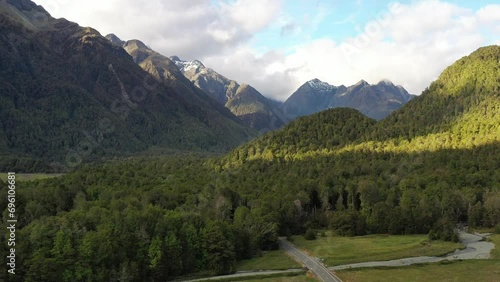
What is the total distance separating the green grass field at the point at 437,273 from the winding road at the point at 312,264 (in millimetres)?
2672

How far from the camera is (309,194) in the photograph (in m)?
184

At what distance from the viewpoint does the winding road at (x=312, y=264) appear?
4080 inches

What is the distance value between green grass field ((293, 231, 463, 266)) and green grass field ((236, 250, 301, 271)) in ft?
29.0

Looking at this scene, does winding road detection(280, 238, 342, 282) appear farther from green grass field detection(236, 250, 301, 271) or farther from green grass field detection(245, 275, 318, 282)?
green grass field detection(236, 250, 301, 271)

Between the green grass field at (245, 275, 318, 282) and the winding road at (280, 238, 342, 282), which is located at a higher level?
the winding road at (280, 238, 342, 282)

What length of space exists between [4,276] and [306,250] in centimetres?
7892

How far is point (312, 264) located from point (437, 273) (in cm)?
3022

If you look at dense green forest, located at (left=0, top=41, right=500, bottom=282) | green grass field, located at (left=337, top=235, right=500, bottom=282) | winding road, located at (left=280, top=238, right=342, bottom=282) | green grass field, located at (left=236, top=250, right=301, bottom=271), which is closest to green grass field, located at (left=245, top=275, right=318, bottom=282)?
winding road, located at (left=280, top=238, right=342, bottom=282)

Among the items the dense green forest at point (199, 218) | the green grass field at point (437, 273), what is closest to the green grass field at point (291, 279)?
the green grass field at point (437, 273)

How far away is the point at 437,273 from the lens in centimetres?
10531

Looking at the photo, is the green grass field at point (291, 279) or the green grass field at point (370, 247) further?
the green grass field at point (370, 247)

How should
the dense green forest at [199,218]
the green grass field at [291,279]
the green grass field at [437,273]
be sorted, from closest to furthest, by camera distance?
the dense green forest at [199,218], the green grass field at [437,273], the green grass field at [291,279]

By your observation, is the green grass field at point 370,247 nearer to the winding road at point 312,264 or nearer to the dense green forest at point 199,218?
the winding road at point 312,264

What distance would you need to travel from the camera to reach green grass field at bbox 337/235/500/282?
101562 mm
